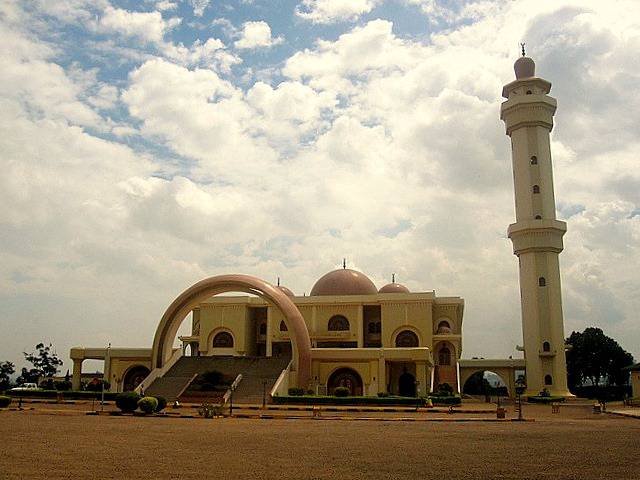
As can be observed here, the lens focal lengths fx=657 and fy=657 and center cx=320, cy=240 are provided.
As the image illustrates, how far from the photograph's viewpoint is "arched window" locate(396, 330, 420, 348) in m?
45.6

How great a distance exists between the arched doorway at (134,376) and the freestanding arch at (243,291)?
12.9ft

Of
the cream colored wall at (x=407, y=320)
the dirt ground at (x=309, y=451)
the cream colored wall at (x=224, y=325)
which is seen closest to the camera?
the dirt ground at (x=309, y=451)

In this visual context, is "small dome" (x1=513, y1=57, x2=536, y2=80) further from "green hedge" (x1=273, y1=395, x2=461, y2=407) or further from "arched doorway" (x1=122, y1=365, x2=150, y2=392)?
"arched doorway" (x1=122, y1=365, x2=150, y2=392)

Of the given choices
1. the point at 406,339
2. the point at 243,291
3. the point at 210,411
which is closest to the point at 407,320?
the point at 406,339

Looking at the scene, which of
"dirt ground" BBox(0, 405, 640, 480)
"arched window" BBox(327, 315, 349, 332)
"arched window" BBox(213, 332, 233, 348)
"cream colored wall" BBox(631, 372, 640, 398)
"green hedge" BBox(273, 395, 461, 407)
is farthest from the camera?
"arched window" BBox(213, 332, 233, 348)

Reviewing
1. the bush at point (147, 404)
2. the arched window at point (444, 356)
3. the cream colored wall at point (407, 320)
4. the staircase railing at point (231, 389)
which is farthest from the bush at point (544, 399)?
the bush at point (147, 404)

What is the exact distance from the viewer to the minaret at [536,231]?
4234 cm

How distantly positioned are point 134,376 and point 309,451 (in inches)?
1290

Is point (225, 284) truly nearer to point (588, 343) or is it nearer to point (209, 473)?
point (209, 473)

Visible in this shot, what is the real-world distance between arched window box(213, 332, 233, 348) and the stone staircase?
6736 millimetres

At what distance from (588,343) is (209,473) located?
57.4 metres

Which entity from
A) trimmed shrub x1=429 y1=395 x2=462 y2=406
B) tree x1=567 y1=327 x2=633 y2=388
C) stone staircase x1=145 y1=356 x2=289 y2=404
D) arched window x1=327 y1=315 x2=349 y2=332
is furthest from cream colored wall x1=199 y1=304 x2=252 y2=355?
tree x1=567 y1=327 x2=633 y2=388

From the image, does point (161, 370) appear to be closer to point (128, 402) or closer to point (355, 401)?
point (128, 402)

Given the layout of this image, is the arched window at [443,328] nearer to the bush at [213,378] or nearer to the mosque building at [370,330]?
the mosque building at [370,330]
